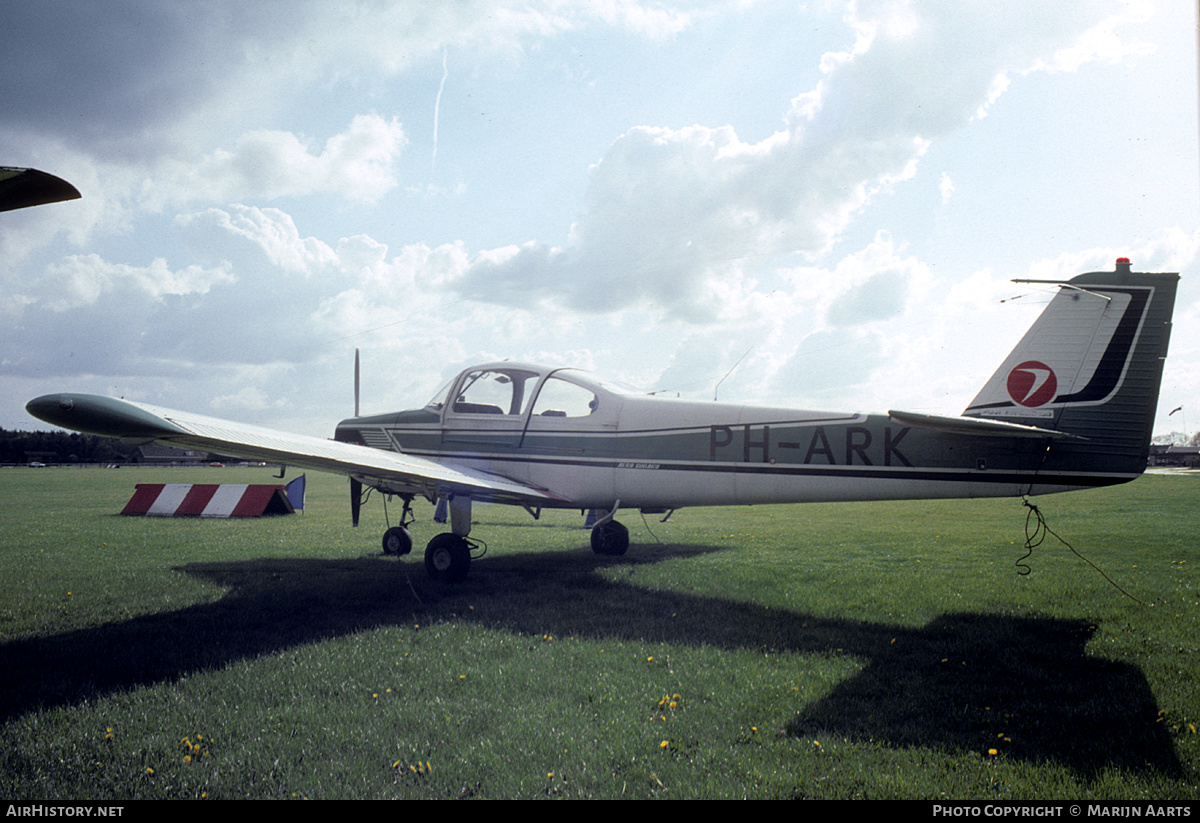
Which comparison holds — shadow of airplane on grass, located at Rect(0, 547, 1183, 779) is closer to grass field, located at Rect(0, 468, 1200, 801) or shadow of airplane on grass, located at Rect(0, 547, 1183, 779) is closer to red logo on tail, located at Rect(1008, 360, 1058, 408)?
grass field, located at Rect(0, 468, 1200, 801)

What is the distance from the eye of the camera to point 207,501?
14.3 meters

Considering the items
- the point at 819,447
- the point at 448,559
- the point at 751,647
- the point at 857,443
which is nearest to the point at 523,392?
the point at 448,559

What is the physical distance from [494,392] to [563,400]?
3.80ft

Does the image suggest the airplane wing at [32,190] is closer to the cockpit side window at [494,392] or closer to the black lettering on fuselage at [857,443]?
the cockpit side window at [494,392]

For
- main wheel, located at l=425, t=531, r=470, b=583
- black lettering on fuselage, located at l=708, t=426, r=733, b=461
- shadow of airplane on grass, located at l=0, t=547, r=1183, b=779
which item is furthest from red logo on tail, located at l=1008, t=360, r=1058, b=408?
main wheel, located at l=425, t=531, r=470, b=583

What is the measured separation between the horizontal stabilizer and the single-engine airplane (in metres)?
0.01

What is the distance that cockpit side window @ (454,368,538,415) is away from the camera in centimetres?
838

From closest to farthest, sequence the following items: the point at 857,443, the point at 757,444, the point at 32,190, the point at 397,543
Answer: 1. the point at 32,190
2. the point at 857,443
3. the point at 757,444
4. the point at 397,543

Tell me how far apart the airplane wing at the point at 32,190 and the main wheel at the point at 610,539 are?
7073 millimetres

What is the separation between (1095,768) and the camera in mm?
2902

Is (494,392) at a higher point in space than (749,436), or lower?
higher

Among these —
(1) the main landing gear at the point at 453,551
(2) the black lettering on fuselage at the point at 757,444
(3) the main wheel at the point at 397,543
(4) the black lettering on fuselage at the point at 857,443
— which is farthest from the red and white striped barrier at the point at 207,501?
(4) the black lettering on fuselage at the point at 857,443

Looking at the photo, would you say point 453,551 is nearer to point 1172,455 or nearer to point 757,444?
point 757,444
